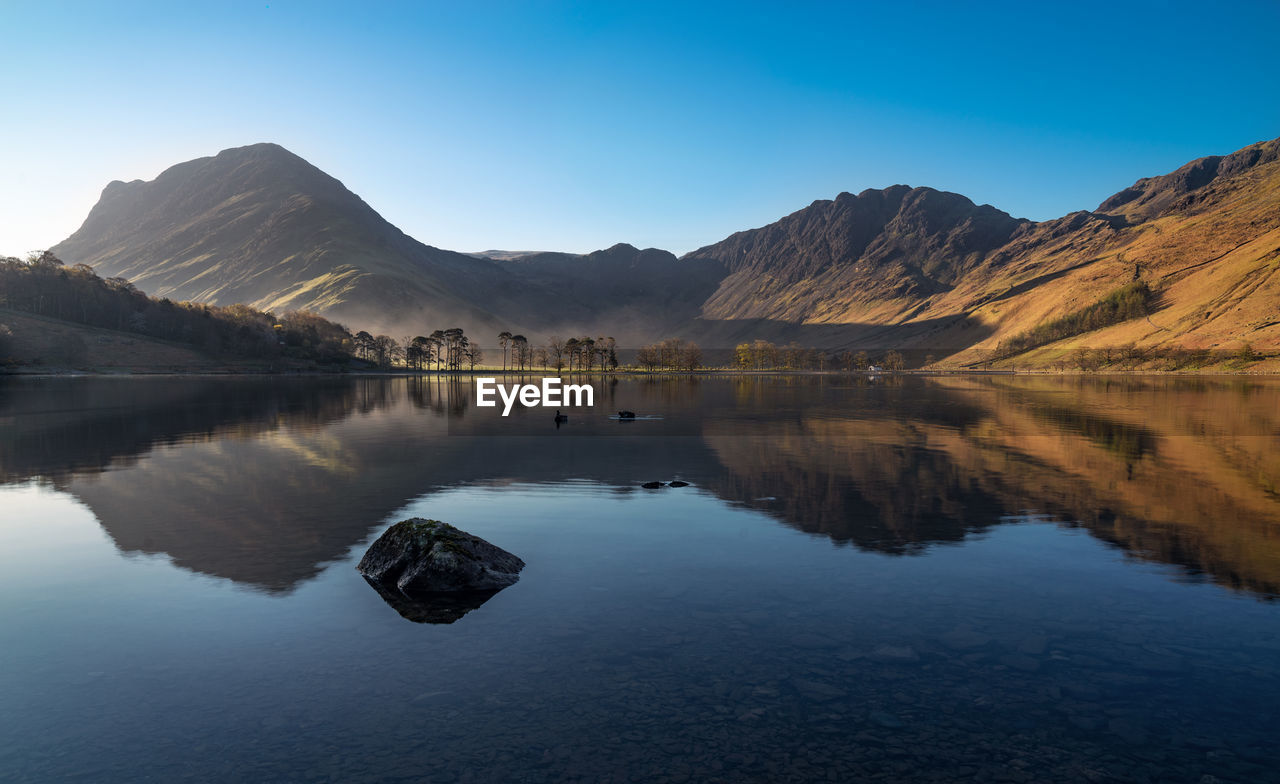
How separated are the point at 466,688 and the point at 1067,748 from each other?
977 cm

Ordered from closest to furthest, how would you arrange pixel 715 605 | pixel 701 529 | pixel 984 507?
1. pixel 715 605
2. pixel 701 529
3. pixel 984 507

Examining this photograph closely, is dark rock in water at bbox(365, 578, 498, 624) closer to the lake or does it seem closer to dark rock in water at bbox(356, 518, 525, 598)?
dark rock in water at bbox(356, 518, 525, 598)

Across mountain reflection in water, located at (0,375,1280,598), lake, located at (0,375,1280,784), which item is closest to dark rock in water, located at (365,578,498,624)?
lake, located at (0,375,1280,784)

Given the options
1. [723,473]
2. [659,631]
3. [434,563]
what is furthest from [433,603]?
[723,473]

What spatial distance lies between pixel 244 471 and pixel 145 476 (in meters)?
4.33

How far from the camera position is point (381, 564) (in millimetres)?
18891

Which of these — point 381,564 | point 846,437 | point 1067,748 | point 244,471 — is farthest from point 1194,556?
point 244,471

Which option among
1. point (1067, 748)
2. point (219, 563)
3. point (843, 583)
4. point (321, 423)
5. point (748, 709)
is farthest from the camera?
point (321, 423)

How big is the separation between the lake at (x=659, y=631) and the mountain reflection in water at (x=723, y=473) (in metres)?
0.30

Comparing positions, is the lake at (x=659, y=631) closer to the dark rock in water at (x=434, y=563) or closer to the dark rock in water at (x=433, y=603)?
the dark rock in water at (x=433, y=603)

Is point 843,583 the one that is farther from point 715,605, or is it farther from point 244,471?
point 244,471

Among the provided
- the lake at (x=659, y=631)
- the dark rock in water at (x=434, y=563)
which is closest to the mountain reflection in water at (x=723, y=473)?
the lake at (x=659, y=631)

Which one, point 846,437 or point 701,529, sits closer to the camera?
point 701,529

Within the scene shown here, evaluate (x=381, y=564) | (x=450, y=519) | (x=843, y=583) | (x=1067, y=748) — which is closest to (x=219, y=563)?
(x=381, y=564)
